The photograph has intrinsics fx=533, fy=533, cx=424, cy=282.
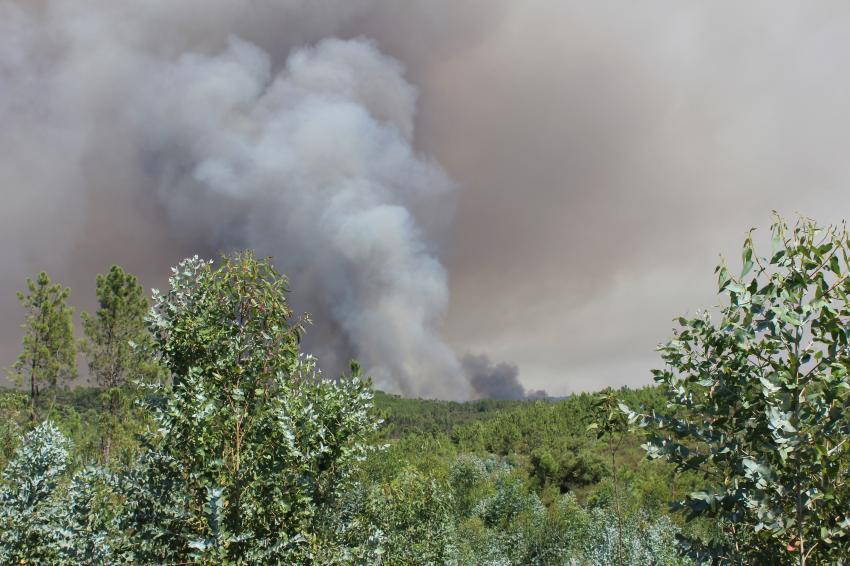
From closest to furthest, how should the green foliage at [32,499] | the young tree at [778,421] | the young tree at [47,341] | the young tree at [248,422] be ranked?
the young tree at [778,421] < the young tree at [248,422] < the green foliage at [32,499] < the young tree at [47,341]

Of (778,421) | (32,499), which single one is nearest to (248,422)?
(778,421)

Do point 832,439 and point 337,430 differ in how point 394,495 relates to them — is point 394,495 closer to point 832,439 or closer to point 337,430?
point 337,430

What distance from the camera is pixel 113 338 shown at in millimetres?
41969

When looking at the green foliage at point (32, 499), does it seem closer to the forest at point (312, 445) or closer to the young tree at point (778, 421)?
the forest at point (312, 445)

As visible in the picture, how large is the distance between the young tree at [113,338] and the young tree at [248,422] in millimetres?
36428

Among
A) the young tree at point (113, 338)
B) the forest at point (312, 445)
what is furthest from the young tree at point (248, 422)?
the young tree at point (113, 338)

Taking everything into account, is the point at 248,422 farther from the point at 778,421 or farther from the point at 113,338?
the point at 113,338

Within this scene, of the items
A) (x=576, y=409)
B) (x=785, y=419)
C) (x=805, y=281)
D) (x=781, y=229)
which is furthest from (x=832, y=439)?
(x=576, y=409)

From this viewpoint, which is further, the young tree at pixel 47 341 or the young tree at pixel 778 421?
the young tree at pixel 47 341

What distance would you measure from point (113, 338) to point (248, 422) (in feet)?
132

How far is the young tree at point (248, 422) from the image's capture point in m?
7.54

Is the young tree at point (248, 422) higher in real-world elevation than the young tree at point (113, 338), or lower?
lower

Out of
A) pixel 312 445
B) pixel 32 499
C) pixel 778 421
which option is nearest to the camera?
pixel 778 421

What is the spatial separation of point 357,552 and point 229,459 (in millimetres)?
2438
